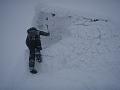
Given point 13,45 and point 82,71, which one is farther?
point 13,45

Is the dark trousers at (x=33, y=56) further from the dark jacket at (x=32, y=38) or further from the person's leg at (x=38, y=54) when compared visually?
the dark jacket at (x=32, y=38)

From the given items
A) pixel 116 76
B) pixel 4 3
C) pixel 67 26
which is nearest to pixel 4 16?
pixel 4 3

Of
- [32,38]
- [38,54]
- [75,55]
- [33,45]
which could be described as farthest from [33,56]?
[75,55]

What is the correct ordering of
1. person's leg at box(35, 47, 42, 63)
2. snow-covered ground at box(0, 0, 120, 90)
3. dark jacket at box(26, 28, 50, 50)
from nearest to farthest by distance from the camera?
snow-covered ground at box(0, 0, 120, 90) → dark jacket at box(26, 28, 50, 50) → person's leg at box(35, 47, 42, 63)

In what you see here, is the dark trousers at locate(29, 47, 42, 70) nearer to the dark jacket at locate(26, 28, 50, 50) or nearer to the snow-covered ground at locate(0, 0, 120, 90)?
the dark jacket at locate(26, 28, 50, 50)

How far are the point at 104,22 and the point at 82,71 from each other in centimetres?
264

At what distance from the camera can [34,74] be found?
643cm

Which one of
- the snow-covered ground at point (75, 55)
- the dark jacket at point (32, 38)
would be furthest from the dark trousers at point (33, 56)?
the snow-covered ground at point (75, 55)

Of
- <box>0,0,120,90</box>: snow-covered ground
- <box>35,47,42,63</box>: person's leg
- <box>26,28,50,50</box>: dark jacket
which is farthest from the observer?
<box>35,47,42,63</box>: person's leg

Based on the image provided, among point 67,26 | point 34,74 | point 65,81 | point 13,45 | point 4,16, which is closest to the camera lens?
point 65,81

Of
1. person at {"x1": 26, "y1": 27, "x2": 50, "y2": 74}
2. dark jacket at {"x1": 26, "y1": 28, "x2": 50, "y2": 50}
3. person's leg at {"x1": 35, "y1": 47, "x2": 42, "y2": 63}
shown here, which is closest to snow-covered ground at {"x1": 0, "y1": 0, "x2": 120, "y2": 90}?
person's leg at {"x1": 35, "y1": 47, "x2": 42, "y2": 63}

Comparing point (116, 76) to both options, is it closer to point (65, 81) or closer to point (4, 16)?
point (65, 81)

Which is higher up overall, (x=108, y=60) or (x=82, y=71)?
(x=108, y=60)

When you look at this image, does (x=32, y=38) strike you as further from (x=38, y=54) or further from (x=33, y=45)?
(x=38, y=54)
